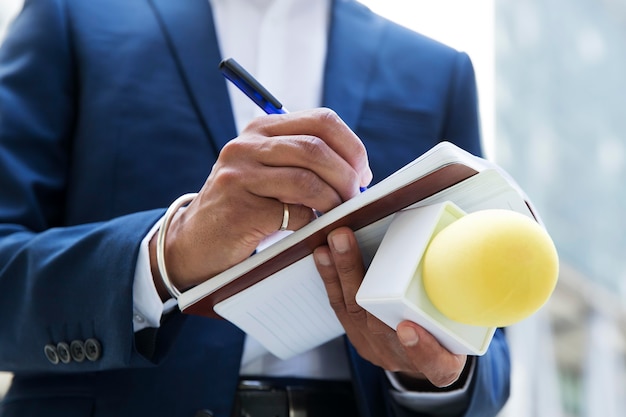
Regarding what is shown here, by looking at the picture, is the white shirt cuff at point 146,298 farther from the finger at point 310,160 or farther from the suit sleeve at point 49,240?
the finger at point 310,160

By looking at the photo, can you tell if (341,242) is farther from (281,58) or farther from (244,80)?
(281,58)

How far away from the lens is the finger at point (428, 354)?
18.0 inches

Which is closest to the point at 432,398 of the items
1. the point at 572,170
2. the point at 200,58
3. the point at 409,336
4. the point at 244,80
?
the point at 409,336

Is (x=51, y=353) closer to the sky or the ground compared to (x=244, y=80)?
closer to the ground

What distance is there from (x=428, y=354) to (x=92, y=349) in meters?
0.31

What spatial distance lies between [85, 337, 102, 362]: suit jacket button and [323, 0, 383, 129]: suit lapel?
0.38m

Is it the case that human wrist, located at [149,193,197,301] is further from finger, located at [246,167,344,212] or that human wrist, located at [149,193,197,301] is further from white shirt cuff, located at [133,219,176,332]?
finger, located at [246,167,344,212]

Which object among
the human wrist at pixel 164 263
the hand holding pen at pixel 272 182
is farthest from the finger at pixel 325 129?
the human wrist at pixel 164 263

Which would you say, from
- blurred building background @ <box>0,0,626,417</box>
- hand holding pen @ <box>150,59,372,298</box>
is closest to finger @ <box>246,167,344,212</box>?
hand holding pen @ <box>150,59,372,298</box>

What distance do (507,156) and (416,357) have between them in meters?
3.51

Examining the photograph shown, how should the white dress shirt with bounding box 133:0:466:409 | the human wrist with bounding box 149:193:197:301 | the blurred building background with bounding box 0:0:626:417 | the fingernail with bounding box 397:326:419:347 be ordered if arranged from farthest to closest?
the blurred building background with bounding box 0:0:626:417, the white dress shirt with bounding box 133:0:466:409, the human wrist with bounding box 149:193:197:301, the fingernail with bounding box 397:326:419:347

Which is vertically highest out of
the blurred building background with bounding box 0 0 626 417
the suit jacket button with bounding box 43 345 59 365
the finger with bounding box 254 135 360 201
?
the finger with bounding box 254 135 360 201

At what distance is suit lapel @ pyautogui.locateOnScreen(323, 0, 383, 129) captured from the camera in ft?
2.73

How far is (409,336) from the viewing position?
0.45 metres
